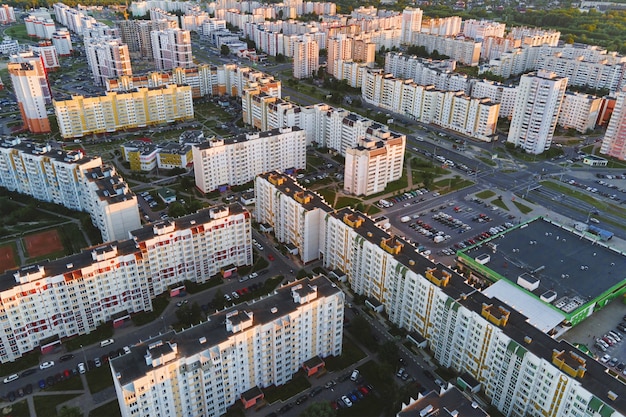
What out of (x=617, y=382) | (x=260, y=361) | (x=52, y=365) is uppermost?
(x=617, y=382)

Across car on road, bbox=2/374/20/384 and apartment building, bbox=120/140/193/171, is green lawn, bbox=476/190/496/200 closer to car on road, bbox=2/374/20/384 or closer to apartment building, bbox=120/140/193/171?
apartment building, bbox=120/140/193/171

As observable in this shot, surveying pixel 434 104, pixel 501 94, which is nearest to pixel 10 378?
pixel 434 104

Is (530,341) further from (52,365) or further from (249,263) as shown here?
(52,365)

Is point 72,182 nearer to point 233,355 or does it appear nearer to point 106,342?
point 106,342

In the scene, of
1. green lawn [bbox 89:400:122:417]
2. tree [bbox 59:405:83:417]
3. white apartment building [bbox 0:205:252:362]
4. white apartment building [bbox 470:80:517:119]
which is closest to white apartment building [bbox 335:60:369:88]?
white apartment building [bbox 470:80:517:119]

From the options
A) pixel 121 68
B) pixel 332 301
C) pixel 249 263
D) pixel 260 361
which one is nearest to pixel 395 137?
pixel 249 263
